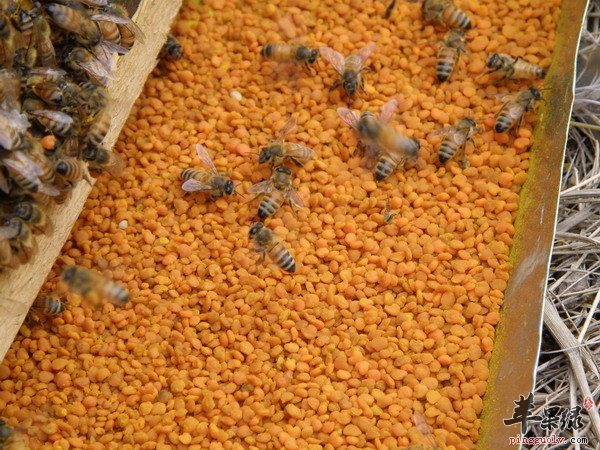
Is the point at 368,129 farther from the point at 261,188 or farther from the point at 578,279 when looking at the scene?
the point at 578,279

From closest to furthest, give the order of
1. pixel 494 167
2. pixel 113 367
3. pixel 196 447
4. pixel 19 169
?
pixel 19 169 → pixel 196 447 → pixel 113 367 → pixel 494 167

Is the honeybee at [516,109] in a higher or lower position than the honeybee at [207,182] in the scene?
higher

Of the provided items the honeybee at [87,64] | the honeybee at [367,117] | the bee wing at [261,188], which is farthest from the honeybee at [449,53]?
the honeybee at [87,64]

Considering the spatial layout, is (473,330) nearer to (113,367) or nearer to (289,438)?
(289,438)

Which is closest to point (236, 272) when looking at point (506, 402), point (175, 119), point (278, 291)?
point (278, 291)

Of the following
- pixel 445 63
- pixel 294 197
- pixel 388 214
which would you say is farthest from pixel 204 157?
pixel 445 63

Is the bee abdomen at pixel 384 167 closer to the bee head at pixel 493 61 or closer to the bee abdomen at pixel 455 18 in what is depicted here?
the bee head at pixel 493 61
